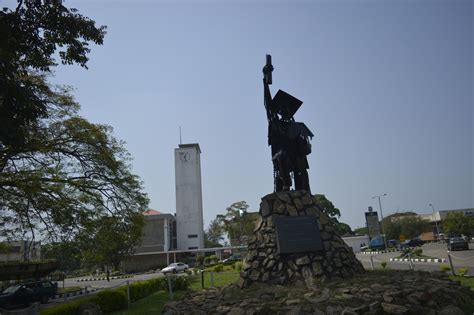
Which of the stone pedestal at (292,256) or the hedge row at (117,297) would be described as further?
the hedge row at (117,297)

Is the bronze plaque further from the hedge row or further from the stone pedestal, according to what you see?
the hedge row

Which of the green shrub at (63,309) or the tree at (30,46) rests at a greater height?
the tree at (30,46)

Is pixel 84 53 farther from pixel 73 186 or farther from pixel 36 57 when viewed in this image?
pixel 73 186

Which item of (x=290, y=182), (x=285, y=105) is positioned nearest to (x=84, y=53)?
(x=285, y=105)

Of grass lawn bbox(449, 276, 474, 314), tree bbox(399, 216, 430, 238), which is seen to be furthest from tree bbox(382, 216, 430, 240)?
grass lawn bbox(449, 276, 474, 314)

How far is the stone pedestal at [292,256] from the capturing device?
9.44 m

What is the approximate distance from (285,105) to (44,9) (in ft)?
25.0

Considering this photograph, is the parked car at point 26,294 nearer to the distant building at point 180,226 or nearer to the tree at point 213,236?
the distant building at point 180,226

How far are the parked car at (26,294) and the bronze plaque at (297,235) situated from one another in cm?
1663

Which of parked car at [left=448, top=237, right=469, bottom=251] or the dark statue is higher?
the dark statue

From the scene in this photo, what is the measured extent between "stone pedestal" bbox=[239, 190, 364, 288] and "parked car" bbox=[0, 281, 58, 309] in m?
15.5

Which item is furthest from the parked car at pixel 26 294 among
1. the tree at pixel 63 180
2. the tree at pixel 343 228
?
the tree at pixel 343 228

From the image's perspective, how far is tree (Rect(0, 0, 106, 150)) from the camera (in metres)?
8.25

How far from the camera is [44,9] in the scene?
9.40 metres
